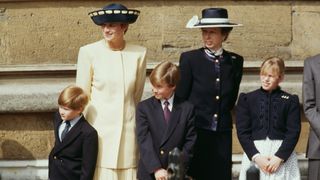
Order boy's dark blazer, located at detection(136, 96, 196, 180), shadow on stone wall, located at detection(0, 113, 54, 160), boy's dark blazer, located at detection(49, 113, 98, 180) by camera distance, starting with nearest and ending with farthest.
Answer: boy's dark blazer, located at detection(136, 96, 196, 180) < boy's dark blazer, located at detection(49, 113, 98, 180) < shadow on stone wall, located at detection(0, 113, 54, 160)

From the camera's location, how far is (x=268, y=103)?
6227 millimetres

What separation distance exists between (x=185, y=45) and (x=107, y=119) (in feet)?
6.31

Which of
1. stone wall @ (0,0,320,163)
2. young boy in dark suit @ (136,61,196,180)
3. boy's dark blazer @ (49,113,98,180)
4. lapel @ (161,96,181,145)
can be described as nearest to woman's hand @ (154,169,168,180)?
young boy in dark suit @ (136,61,196,180)

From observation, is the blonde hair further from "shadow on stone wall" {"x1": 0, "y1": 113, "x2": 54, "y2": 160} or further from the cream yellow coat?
"shadow on stone wall" {"x1": 0, "y1": 113, "x2": 54, "y2": 160}

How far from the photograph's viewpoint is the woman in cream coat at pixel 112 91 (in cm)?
602

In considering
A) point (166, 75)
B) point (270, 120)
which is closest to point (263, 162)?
point (270, 120)

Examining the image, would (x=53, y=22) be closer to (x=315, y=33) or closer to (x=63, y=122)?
(x=63, y=122)

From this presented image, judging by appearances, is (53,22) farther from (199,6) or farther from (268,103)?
(268,103)

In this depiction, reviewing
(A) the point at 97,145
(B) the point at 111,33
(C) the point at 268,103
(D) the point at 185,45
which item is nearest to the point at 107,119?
(A) the point at 97,145

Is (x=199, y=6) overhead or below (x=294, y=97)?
overhead

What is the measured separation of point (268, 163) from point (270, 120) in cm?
31

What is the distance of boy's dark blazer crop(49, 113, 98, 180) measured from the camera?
5965mm

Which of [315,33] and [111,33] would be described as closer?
[111,33]

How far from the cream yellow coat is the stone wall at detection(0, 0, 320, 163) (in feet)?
5.29
